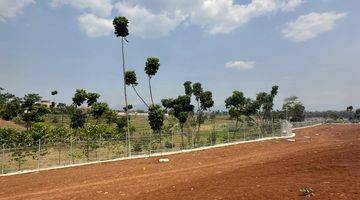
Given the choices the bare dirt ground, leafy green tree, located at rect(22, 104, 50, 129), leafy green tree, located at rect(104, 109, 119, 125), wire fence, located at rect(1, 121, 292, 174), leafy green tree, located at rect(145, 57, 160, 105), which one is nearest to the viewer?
the bare dirt ground

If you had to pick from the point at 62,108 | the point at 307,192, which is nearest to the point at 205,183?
the point at 307,192

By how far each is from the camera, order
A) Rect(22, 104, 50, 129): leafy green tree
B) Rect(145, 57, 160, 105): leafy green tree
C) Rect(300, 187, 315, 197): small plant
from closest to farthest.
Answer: Rect(300, 187, 315, 197): small plant < Rect(145, 57, 160, 105): leafy green tree < Rect(22, 104, 50, 129): leafy green tree

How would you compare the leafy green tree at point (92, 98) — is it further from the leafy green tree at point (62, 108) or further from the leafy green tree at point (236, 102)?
the leafy green tree at point (62, 108)

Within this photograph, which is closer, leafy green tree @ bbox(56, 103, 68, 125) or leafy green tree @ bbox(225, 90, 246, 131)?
leafy green tree @ bbox(225, 90, 246, 131)

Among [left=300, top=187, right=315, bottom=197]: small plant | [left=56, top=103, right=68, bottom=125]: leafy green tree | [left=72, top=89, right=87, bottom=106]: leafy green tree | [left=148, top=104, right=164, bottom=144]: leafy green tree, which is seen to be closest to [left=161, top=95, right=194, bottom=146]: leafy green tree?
[left=148, top=104, right=164, bottom=144]: leafy green tree

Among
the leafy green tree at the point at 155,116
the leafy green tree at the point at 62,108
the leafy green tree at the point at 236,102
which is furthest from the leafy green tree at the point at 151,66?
the leafy green tree at the point at 62,108

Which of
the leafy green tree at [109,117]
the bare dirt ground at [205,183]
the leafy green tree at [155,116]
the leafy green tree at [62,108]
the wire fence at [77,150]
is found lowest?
the bare dirt ground at [205,183]

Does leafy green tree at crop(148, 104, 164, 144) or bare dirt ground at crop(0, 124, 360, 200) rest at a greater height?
leafy green tree at crop(148, 104, 164, 144)

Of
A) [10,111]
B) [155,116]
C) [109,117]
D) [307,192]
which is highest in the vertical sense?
[10,111]

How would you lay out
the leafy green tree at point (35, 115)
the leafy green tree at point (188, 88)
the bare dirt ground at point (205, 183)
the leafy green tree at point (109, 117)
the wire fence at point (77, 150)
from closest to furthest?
1. the bare dirt ground at point (205, 183)
2. the wire fence at point (77, 150)
3. the leafy green tree at point (188, 88)
4. the leafy green tree at point (109, 117)
5. the leafy green tree at point (35, 115)

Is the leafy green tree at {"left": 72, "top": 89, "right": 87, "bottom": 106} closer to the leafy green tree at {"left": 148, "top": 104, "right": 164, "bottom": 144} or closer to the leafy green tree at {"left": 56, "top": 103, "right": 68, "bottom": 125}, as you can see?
the leafy green tree at {"left": 148, "top": 104, "right": 164, "bottom": 144}

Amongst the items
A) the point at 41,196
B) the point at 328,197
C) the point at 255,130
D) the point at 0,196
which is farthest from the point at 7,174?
the point at 255,130

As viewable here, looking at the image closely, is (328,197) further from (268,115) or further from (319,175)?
(268,115)

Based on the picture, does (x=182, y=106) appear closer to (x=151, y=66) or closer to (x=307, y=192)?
(x=151, y=66)
